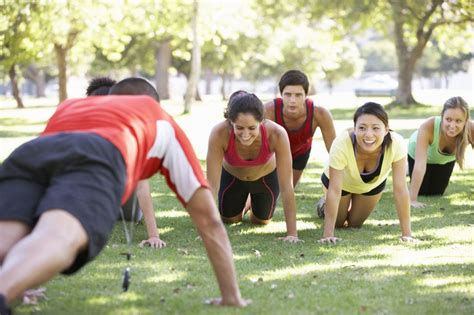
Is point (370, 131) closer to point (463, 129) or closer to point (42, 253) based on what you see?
point (463, 129)

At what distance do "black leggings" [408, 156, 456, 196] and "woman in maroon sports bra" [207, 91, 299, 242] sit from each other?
3.06 meters

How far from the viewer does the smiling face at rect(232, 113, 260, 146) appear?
720 centimetres

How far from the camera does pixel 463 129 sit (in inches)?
396

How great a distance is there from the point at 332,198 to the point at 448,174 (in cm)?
391

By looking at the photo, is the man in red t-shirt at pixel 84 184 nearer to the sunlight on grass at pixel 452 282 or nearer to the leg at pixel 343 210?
the sunlight on grass at pixel 452 282

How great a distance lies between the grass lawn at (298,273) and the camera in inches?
205

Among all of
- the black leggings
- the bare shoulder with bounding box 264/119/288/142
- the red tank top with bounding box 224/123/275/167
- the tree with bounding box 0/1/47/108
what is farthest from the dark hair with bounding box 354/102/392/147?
the tree with bounding box 0/1/47/108

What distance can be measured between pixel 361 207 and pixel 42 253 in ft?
17.5

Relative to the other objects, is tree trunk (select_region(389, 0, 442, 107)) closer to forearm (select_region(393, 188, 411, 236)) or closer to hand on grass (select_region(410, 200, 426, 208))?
hand on grass (select_region(410, 200, 426, 208))

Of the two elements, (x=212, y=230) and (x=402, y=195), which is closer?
(x=212, y=230)

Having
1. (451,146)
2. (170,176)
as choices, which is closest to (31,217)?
(170,176)

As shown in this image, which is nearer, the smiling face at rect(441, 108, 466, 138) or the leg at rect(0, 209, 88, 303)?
the leg at rect(0, 209, 88, 303)

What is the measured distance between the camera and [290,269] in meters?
6.51

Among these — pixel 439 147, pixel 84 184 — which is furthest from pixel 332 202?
pixel 84 184
